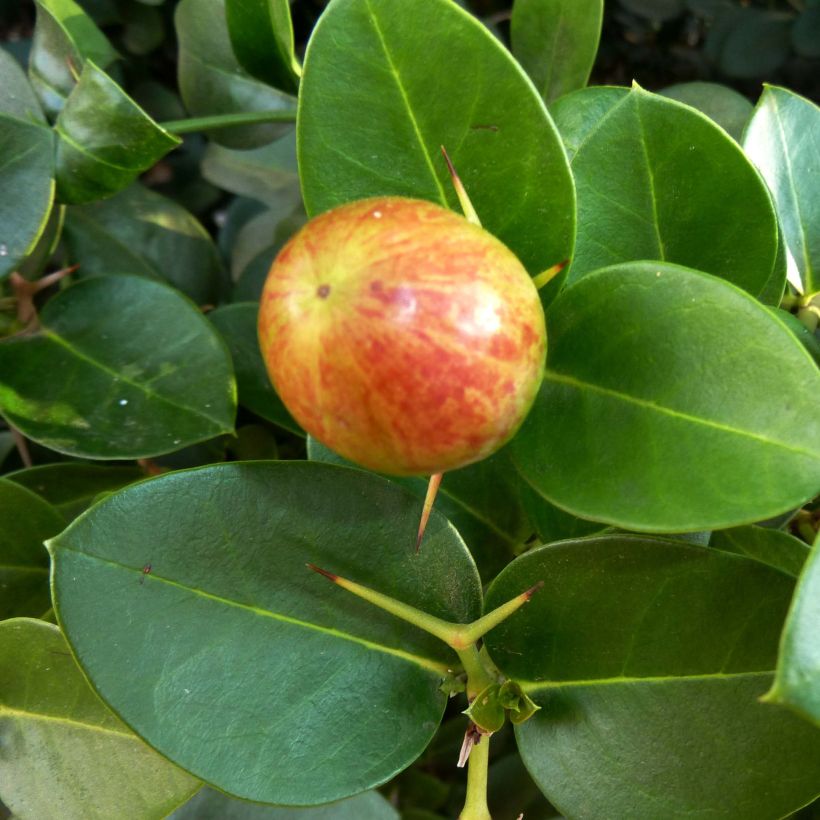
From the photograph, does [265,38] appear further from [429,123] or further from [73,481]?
[73,481]

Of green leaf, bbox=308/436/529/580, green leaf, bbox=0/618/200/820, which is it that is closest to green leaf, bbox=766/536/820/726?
green leaf, bbox=308/436/529/580

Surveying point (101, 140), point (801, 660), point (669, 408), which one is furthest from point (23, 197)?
point (801, 660)

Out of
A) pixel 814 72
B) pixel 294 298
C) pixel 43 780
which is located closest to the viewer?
pixel 294 298

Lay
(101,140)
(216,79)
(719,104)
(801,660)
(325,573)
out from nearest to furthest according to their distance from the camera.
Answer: (801,660)
(325,573)
(101,140)
(719,104)
(216,79)

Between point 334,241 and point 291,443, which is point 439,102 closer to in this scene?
point 334,241

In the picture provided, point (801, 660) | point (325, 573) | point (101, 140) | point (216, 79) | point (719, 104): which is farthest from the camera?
point (216, 79)

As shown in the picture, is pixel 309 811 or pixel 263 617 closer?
pixel 263 617

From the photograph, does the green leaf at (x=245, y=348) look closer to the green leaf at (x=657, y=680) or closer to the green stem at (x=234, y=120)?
the green stem at (x=234, y=120)

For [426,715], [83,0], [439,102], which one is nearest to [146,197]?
[83,0]
